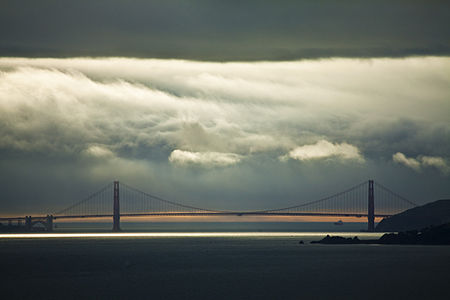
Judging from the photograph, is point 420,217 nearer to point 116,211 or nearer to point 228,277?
point 116,211

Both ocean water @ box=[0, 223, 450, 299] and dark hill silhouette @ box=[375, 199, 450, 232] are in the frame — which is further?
dark hill silhouette @ box=[375, 199, 450, 232]

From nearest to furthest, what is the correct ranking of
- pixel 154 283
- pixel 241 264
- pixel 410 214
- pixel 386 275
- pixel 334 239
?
pixel 154 283 → pixel 386 275 → pixel 241 264 → pixel 334 239 → pixel 410 214

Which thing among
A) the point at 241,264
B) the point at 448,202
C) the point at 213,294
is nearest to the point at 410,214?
the point at 448,202

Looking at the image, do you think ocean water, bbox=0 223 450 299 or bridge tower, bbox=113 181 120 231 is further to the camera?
bridge tower, bbox=113 181 120 231

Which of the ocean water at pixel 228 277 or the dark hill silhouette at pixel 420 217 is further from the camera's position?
the dark hill silhouette at pixel 420 217

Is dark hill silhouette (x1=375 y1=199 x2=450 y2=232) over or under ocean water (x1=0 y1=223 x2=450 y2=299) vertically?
over

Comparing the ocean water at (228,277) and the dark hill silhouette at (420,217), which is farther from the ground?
the dark hill silhouette at (420,217)

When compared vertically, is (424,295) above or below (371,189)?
below

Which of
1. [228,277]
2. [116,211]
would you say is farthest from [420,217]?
[228,277]

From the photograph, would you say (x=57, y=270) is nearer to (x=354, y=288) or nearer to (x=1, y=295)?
(x=1, y=295)
